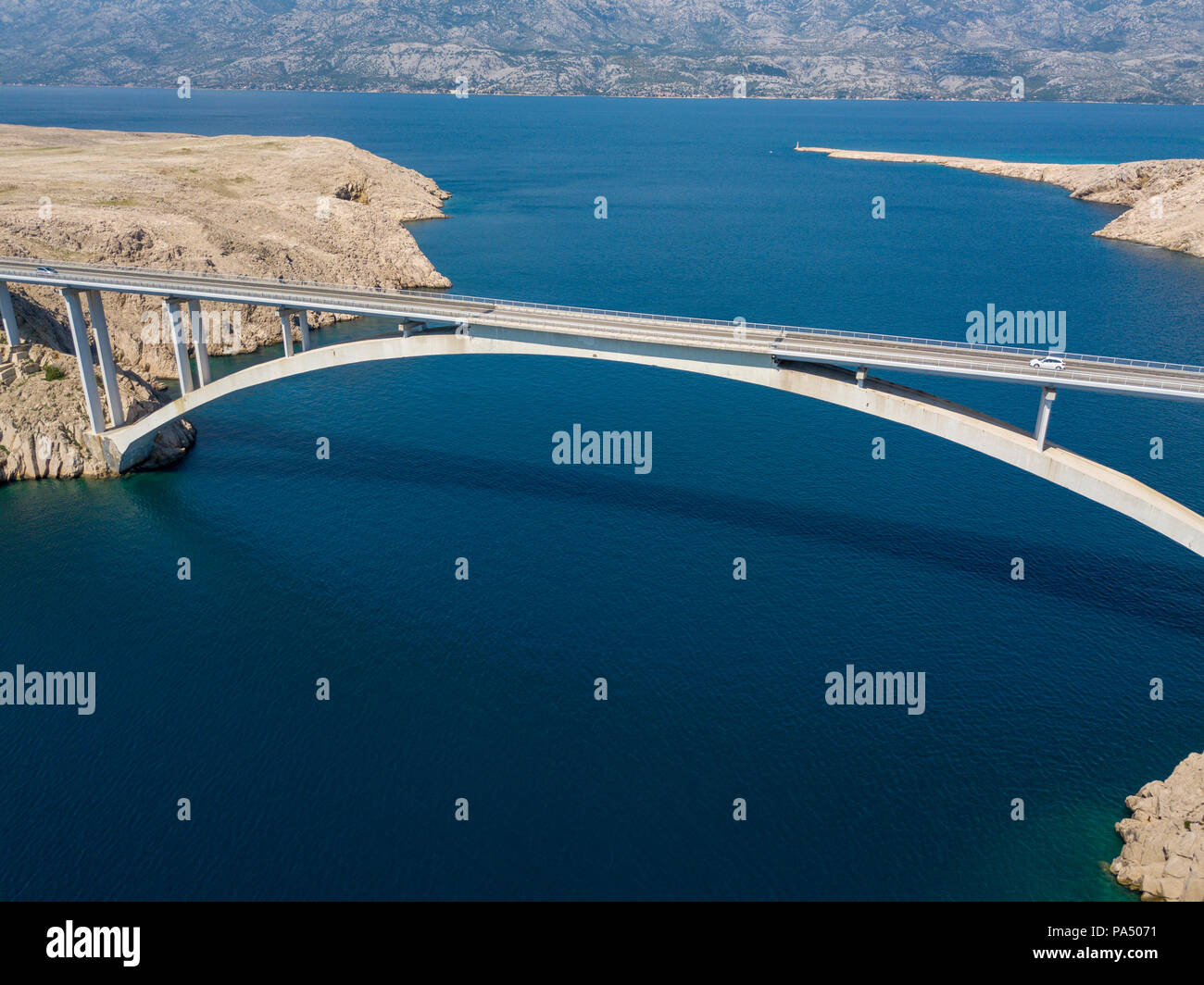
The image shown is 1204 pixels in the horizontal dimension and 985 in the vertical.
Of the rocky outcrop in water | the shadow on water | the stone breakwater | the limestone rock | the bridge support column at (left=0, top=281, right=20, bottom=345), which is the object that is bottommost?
the stone breakwater

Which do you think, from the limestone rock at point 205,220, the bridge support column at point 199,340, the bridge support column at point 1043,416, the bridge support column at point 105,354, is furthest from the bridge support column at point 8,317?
the bridge support column at point 1043,416

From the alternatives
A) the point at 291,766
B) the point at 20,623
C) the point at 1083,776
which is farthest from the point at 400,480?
the point at 1083,776

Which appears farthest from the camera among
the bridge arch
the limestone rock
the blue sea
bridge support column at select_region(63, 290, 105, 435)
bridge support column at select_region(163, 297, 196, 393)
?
the limestone rock

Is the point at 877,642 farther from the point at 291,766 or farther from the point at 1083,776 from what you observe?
the point at 291,766

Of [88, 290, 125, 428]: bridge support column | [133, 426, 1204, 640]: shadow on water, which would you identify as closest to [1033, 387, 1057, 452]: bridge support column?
[133, 426, 1204, 640]: shadow on water

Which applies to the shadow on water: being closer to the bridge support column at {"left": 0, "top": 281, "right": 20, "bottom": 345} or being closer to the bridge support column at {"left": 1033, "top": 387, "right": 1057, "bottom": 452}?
the bridge support column at {"left": 1033, "top": 387, "right": 1057, "bottom": 452}

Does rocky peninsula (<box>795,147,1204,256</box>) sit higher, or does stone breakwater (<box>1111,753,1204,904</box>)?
rocky peninsula (<box>795,147,1204,256</box>)

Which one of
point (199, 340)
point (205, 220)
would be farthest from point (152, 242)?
point (199, 340)

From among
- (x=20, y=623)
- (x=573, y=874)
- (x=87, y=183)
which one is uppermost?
Result: (x=87, y=183)
